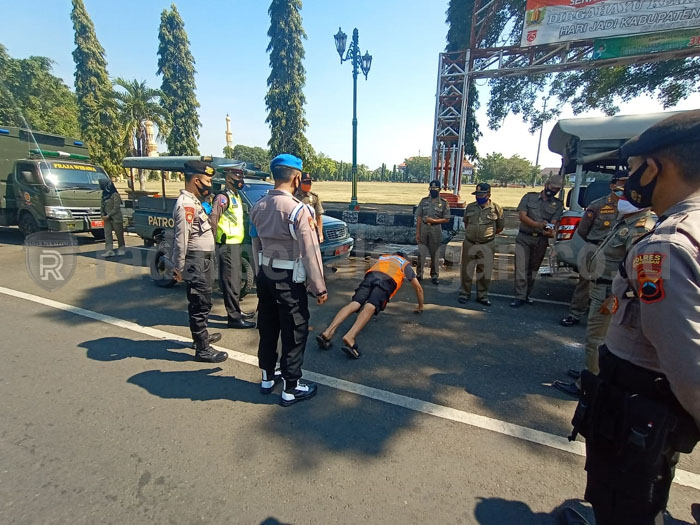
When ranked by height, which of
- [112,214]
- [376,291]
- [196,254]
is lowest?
[376,291]

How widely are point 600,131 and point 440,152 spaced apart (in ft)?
38.5

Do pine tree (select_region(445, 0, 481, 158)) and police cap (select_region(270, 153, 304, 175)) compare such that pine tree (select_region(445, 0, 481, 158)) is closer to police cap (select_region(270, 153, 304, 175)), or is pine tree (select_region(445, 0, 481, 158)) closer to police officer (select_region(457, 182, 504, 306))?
police officer (select_region(457, 182, 504, 306))

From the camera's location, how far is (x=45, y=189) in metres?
8.84

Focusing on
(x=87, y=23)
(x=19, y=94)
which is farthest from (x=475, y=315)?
(x=87, y=23)

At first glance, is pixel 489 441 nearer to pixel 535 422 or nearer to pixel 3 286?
pixel 535 422

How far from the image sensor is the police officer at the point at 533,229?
5.11m

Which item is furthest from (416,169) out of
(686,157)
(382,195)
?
(686,157)

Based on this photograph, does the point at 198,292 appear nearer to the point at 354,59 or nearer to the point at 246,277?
the point at 246,277

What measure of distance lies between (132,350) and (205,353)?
88 centimetres

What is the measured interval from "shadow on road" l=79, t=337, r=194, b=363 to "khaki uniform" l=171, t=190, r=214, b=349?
0.37 m

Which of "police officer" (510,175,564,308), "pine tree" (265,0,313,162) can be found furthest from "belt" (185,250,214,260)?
"pine tree" (265,0,313,162)

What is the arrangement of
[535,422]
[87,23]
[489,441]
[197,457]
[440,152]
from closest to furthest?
[197,457] < [489,441] < [535,422] < [440,152] < [87,23]

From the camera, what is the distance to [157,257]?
6.14 m

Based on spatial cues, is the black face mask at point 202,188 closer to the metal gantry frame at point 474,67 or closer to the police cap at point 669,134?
the police cap at point 669,134
